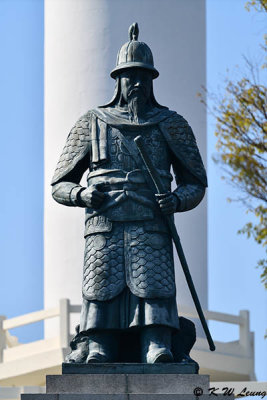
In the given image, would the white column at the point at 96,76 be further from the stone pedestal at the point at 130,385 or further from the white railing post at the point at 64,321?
the stone pedestal at the point at 130,385

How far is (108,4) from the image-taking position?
3878cm

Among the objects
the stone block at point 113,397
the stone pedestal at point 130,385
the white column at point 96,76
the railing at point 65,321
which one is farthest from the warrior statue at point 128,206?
the white column at point 96,76

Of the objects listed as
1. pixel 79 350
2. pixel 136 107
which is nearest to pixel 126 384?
pixel 79 350

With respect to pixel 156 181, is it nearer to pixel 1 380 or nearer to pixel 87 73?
pixel 1 380

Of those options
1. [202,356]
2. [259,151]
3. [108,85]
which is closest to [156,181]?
[259,151]

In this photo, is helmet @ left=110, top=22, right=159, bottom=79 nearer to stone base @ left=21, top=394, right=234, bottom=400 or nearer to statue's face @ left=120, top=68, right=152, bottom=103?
statue's face @ left=120, top=68, right=152, bottom=103

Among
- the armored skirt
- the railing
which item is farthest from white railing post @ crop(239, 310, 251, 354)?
the armored skirt

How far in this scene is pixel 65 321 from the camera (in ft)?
100

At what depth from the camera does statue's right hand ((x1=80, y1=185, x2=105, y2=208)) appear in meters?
14.1

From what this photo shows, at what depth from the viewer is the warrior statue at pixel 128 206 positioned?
1399 centimetres

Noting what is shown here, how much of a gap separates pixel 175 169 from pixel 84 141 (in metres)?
0.87

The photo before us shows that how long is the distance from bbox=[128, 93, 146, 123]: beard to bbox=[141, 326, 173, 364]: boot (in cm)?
191

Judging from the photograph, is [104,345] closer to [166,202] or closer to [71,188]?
[166,202]

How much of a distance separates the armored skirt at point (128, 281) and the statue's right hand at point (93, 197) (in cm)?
24
